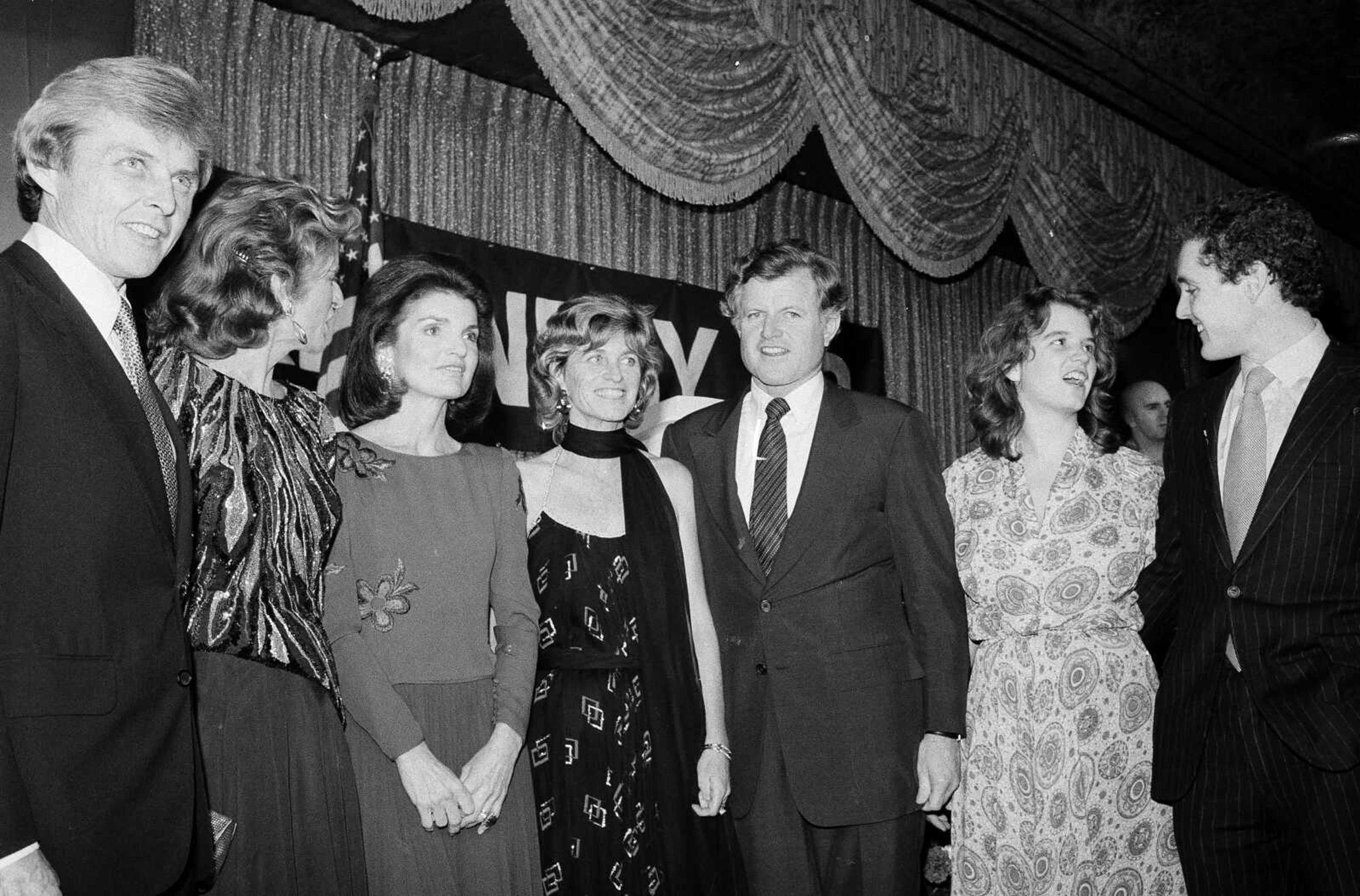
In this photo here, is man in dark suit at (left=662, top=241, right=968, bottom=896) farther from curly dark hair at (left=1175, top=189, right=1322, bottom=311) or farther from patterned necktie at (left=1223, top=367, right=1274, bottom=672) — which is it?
curly dark hair at (left=1175, top=189, right=1322, bottom=311)

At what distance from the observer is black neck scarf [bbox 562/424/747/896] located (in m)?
2.60

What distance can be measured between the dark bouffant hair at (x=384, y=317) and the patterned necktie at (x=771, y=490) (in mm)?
763

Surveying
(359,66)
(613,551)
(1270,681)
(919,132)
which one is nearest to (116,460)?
(613,551)

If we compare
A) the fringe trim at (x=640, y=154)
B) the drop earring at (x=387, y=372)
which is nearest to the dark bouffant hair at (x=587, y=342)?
the drop earring at (x=387, y=372)

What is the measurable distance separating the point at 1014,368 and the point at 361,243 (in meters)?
2.17

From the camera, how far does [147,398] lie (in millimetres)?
1747

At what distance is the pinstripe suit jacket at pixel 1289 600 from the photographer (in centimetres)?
253

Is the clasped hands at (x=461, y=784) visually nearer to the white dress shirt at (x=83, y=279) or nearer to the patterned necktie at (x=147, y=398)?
the patterned necktie at (x=147, y=398)

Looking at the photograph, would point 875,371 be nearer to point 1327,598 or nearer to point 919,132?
point 919,132

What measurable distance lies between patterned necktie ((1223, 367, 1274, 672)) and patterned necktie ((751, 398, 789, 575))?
3.35 feet

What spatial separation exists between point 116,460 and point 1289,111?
7254 millimetres

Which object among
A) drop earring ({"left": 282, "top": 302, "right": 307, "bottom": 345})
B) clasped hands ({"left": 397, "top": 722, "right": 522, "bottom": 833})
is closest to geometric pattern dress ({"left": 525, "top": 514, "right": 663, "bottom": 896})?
clasped hands ({"left": 397, "top": 722, "right": 522, "bottom": 833})

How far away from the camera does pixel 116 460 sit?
1606 millimetres

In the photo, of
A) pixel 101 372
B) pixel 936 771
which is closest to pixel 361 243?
pixel 101 372
